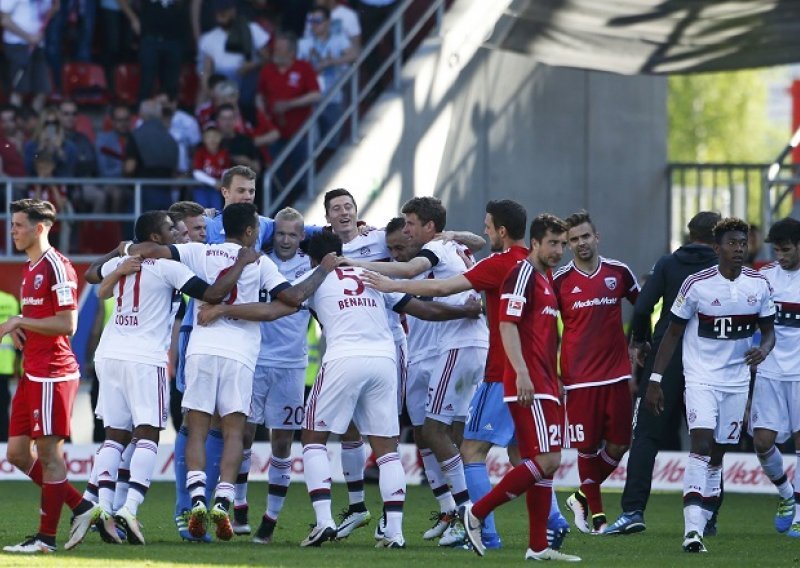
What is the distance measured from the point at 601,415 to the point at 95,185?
29.7 feet

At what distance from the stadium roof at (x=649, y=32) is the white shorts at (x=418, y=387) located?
319 inches

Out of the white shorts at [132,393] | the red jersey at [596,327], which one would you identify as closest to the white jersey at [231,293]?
the white shorts at [132,393]

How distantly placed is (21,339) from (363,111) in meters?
10.4

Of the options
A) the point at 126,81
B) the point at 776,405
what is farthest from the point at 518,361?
the point at 126,81

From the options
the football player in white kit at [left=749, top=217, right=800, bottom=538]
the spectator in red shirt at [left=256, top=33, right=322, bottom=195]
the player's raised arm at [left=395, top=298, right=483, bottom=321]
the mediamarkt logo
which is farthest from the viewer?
the spectator in red shirt at [left=256, top=33, right=322, bottom=195]

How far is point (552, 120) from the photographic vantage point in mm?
22047

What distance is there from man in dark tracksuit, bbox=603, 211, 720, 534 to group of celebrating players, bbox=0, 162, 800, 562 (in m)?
0.08

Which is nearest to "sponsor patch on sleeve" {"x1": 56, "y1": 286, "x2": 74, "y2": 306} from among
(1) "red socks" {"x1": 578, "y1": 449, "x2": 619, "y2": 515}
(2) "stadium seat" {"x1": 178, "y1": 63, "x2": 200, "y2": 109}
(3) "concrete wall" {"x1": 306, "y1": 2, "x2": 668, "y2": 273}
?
(1) "red socks" {"x1": 578, "y1": 449, "x2": 619, "y2": 515}

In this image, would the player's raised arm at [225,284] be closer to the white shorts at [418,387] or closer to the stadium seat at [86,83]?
the white shorts at [418,387]

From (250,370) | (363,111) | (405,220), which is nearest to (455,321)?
(405,220)

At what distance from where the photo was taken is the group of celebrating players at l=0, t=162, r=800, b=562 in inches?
410

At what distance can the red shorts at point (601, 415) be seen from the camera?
41.5 feet

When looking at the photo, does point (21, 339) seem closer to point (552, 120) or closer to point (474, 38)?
point (474, 38)

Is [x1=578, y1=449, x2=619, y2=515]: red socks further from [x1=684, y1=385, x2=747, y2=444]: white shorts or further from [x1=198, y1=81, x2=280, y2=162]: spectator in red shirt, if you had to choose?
[x1=198, y1=81, x2=280, y2=162]: spectator in red shirt
